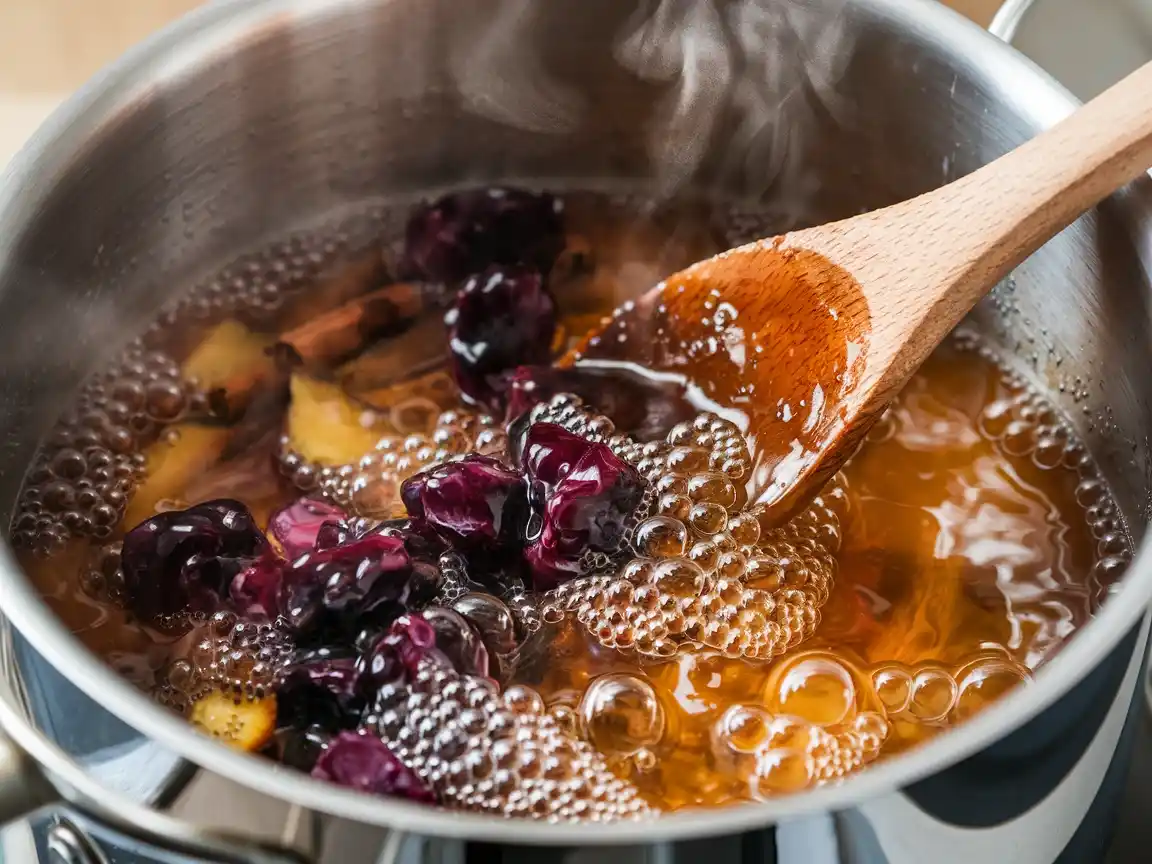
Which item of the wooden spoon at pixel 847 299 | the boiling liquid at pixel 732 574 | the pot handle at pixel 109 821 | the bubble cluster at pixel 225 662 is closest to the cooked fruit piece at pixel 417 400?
the boiling liquid at pixel 732 574

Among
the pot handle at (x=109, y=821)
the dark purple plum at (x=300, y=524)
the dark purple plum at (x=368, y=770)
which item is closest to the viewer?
the pot handle at (x=109, y=821)

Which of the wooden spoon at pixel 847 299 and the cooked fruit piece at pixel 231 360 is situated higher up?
the wooden spoon at pixel 847 299

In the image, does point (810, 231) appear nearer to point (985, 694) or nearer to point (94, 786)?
point (985, 694)

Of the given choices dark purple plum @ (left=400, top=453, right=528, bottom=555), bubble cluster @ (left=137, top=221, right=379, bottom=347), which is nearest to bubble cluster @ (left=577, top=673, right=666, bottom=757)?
dark purple plum @ (left=400, top=453, right=528, bottom=555)

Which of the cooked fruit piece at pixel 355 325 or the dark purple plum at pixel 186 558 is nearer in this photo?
the dark purple plum at pixel 186 558

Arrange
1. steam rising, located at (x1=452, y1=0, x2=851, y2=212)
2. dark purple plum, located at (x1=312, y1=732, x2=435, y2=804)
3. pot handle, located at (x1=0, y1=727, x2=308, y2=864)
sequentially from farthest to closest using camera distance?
1. steam rising, located at (x1=452, y1=0, x2=851, y2=212)
2. dark purple plum, located at (x1=312, y1=732, x2=435, y2=804)
3. pot handle, located at (x1=0, y1=727, x2=308, y2=864)

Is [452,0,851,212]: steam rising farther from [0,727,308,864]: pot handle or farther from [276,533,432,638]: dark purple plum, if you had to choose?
[0,727,308,864]: pot handle

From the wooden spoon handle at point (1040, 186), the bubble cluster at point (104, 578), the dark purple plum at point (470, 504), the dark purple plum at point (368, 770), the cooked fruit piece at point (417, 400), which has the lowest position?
the bubble cluster at point (104, 578)

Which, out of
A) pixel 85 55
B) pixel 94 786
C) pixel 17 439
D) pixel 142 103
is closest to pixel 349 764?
pixel 94 786

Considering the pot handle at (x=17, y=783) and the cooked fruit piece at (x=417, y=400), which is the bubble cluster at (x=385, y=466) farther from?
the pot handle at (x=17, y=783)
